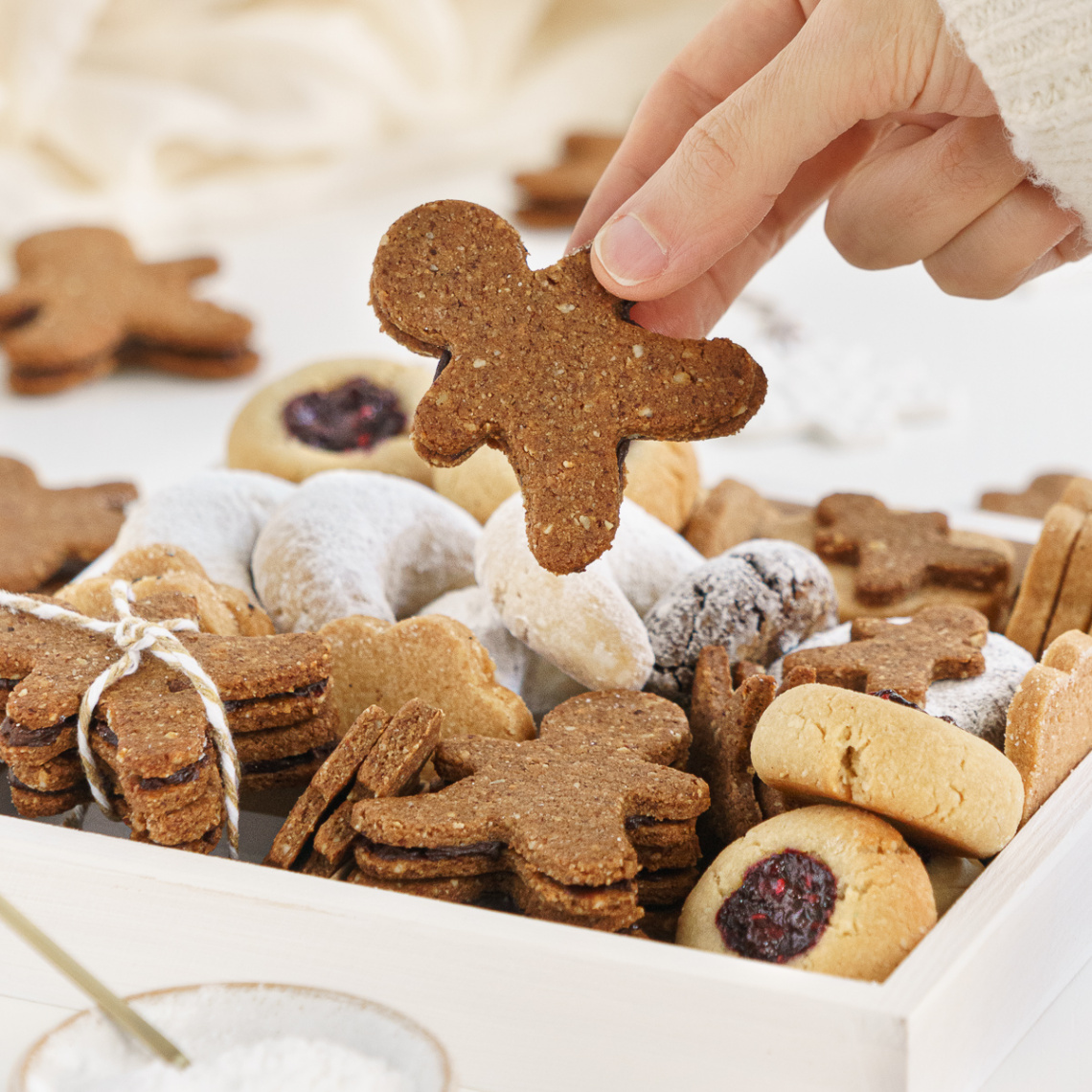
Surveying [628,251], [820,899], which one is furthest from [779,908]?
[628,251]

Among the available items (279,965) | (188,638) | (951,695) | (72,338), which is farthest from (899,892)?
(72,338)

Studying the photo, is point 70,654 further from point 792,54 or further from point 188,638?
point 792,54

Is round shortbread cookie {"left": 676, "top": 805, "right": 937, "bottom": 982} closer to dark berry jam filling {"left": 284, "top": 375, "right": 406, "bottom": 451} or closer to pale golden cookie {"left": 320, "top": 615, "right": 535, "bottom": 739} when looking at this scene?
pale golden cookie {"left": 320, "top": 615, "right": 535, "bottom": 739}

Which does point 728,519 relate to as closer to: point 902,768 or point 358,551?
point 358,551

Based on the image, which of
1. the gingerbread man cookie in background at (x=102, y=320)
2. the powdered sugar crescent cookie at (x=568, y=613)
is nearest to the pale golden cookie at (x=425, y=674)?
the powdered sugar crescent cookie at (x=568, y=613)

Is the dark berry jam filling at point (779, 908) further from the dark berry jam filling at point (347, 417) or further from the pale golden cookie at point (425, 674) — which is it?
the dark berry jam filling at point (347, 417)

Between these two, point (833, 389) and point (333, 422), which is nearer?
point (333, 422)
